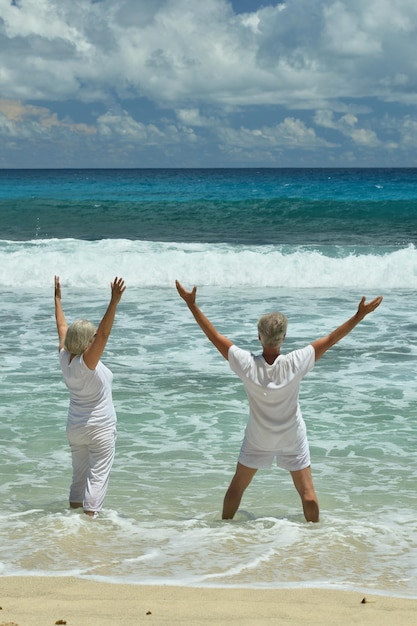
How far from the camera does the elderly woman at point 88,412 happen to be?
Answer: 18.1 ft

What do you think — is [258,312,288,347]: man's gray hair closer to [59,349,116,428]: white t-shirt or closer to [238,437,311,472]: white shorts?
[238,437,311,472]: white shorts

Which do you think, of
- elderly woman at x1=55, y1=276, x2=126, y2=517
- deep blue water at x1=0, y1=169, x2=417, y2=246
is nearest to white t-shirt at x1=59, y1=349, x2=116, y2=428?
elderly woman at x1=55, y1=276, x2=126, y2=517

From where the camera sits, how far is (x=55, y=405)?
8961 mm

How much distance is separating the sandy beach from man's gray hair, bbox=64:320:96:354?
1.50 metres

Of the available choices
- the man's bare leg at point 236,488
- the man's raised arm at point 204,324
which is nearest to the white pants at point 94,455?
the man's bare leg at point 236,488

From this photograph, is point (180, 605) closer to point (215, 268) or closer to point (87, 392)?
point (87, 392)

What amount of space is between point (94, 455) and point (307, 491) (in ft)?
4.79

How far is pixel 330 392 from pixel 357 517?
370cm

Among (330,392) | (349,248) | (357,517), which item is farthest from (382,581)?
(349,248)

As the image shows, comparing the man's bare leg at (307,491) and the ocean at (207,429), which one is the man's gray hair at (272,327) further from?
the ocean at (207,429)

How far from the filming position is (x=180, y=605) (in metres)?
4.30

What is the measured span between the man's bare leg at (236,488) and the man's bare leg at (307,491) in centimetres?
29

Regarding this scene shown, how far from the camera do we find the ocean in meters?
5.12

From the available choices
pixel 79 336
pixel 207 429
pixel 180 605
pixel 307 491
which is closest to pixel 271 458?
pixel 307 491
